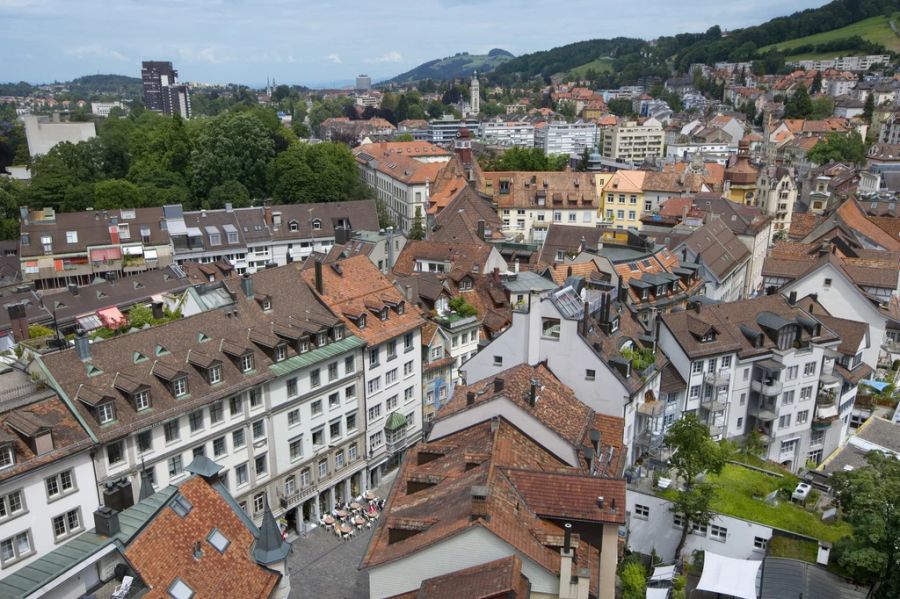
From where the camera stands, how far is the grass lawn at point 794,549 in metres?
32.6

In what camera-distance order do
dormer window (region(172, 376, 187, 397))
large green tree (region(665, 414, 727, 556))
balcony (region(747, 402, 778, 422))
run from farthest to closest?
balcony (region(747, 402, 778, 422))
dormer window (region(172, 376, 187, 397))
large green tree (region(665, 414, 727, 556))

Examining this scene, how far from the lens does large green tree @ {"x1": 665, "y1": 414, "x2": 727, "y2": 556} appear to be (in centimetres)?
3391

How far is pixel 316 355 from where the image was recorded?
152 feet

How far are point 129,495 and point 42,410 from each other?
9923mm

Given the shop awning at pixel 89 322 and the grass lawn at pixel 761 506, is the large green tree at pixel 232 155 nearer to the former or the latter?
the shop awning at pixel 89 322

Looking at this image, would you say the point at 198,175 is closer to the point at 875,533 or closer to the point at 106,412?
the point at 106,412

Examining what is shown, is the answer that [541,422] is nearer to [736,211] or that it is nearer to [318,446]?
[318,446]

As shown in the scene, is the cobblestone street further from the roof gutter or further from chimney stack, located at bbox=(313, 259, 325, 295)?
chimney stack, located at bbox=(313, 259, 325, 295)

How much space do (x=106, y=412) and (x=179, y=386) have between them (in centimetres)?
433

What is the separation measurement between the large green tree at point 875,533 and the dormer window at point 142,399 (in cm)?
3356

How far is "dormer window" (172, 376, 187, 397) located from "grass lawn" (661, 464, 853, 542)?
88.0 ft

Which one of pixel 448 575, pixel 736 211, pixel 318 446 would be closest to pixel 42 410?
pixel 318 446

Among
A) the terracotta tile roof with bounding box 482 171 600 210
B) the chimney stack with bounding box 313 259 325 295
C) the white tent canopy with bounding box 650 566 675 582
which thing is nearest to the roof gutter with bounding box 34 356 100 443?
the chimney stack with bounding box 313 259 325 295

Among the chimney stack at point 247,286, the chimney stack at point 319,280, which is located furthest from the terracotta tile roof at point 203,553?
the chimney stack at point 319,280
